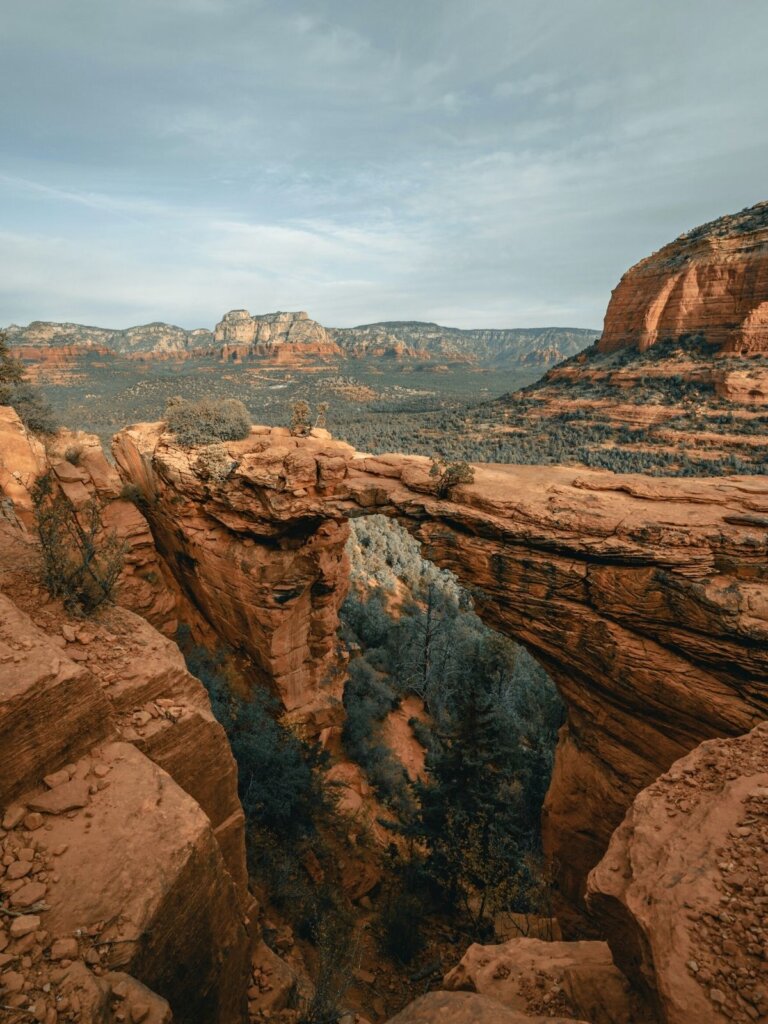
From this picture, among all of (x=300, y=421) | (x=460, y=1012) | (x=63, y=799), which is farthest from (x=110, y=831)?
(x=300, y=421)

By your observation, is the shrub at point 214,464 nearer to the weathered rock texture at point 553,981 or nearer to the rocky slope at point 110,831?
the rocky slope at point 110,831

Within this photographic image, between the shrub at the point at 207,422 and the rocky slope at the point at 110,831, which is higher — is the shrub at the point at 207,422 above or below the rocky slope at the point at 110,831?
above

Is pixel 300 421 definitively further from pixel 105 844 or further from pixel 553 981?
pixel 553 981

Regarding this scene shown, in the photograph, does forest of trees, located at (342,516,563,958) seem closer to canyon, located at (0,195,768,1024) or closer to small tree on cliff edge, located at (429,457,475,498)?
canyon, located at (0,195,768,1024)

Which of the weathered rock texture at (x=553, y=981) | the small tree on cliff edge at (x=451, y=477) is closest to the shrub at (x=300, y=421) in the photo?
the small tree on cliff edge at (x=451, y=477)

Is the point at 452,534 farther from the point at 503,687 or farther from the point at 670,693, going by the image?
the point at 503,687
